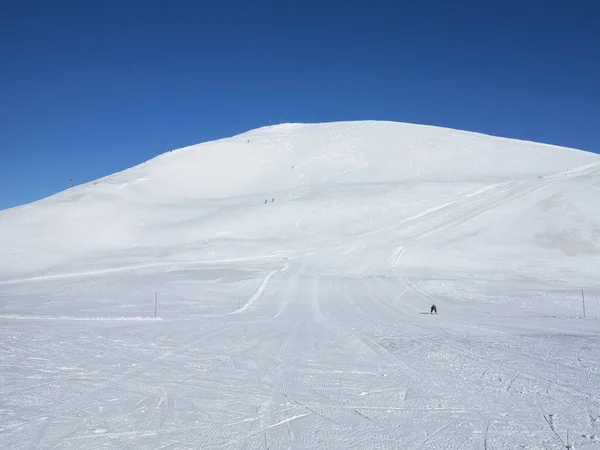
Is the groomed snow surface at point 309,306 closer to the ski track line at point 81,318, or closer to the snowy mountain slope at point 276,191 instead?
the ski track line at point 81,318

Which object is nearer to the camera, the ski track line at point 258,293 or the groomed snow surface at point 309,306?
the groomed snow surface at point 309,306

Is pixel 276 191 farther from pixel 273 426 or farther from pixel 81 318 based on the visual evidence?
pixel 273 426

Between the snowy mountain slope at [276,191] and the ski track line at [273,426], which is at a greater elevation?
the snowy mountain slope at [276,191]

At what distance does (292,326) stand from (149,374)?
20.1 feet

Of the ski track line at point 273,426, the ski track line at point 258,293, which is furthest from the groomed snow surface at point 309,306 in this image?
the ski track line at point 258,293

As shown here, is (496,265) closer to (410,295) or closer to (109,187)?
(410,295)

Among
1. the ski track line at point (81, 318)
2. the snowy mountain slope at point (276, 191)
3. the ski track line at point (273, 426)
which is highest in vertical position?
the snowy mountain slope at point (276, 191)

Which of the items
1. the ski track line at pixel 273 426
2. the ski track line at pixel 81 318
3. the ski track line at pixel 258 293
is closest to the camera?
the ski track line at pixel 273 426

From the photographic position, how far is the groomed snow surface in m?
5.53

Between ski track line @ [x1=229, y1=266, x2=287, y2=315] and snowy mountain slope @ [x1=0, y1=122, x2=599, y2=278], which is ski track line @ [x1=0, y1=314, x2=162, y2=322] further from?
snowy mountain slope @ [x1=0, y1=122, x2=599, y2=278]

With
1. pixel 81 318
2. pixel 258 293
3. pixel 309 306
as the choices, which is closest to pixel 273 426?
pixel 81 318

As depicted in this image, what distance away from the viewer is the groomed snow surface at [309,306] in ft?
18.1

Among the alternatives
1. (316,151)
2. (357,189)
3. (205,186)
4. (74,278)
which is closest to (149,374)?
(74,278)

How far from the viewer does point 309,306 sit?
17.4 m
